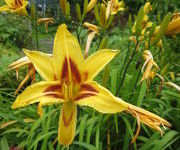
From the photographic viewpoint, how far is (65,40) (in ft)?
3.85

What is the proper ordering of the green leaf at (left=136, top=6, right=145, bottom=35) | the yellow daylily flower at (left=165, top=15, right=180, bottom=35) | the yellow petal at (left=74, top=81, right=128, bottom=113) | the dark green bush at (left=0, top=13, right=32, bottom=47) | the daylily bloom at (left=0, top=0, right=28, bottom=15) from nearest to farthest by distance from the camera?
the yellow petal at (left=74, top=81, right=128, bottom=113)
the green leaf at (left=136, top=6, right=145, bottom=35)
the yellow daylily flower at (left=165, top=15, right=180, bottom=35)
the daylily bloom at (left=0, top=0, right=28, bottom=15)
the dark green bush at (left=0, top=13, right=32, bottom=47)

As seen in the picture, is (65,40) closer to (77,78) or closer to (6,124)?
(77,78)

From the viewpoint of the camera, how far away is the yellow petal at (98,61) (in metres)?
1.17

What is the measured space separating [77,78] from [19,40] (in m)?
4.72

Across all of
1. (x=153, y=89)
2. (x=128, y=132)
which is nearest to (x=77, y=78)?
(x=128, y=132)

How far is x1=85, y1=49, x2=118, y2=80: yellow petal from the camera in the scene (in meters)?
1.17

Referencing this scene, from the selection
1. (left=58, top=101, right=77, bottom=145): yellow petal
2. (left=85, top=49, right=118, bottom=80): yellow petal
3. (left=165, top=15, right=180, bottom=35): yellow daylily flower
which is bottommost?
(left=58, top=101, right=77, bottom=145): yellow petal

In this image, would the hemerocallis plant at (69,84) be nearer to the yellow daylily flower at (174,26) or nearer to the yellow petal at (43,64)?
the yellow petal at (43,64)

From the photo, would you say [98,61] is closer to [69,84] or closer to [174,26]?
[69,84]

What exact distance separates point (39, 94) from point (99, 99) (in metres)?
0.20

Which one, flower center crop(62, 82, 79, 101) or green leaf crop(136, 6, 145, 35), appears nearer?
flower center crop(62, 82, 79, 101)

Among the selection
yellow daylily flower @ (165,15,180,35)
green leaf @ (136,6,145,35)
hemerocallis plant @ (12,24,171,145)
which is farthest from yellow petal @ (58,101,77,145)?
yellow daylily flower @ (165,15,180,35)

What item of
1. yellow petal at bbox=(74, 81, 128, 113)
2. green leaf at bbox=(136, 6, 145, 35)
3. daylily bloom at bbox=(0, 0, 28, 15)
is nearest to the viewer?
yellow petal at bbox=(74, 81, 128, 113)

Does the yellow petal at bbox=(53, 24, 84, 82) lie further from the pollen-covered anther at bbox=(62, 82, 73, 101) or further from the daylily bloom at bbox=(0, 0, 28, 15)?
the daylily bloom at bbox=(0, 0, 28, 15)
